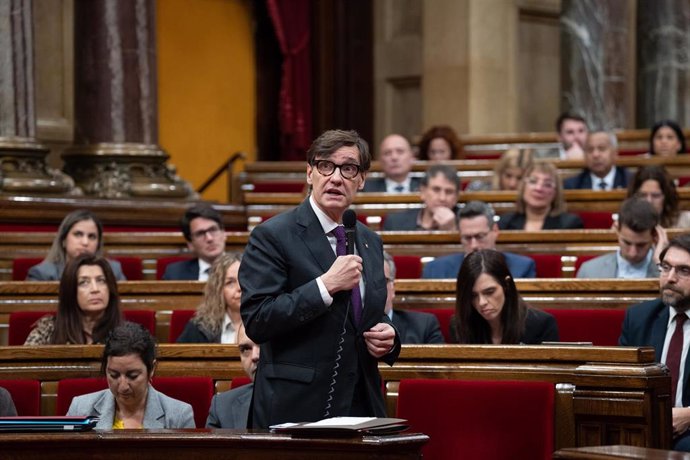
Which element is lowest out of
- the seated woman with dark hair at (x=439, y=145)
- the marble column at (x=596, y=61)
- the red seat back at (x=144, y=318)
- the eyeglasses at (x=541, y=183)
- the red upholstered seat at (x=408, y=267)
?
the red seat back at (x=144, y=318)

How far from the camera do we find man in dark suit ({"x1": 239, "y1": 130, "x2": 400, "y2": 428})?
2848 millimetres

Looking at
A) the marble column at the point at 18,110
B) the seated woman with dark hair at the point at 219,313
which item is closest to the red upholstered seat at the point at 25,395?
the seated woman with dark hair at the point at 219,313

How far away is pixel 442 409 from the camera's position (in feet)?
11.2

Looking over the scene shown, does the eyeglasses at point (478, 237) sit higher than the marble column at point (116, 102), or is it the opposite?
the marble column at point (116, 102)

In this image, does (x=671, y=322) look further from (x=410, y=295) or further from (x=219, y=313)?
(x=219, y=313)

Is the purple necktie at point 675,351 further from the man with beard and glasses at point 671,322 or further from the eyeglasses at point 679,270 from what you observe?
the eyeglasses at point 679,270

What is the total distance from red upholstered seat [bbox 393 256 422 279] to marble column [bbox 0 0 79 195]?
Answer: 198 centimetres

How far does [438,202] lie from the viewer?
20.2 feet

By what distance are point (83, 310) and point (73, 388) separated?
692 mm

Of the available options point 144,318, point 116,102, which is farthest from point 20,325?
point 116,102

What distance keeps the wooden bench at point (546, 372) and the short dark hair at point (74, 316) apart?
19.6 inches

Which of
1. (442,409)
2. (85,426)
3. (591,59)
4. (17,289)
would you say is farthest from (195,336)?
(591,59)

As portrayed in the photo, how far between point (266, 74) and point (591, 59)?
2.56 meters

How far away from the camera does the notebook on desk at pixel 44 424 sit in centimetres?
283
